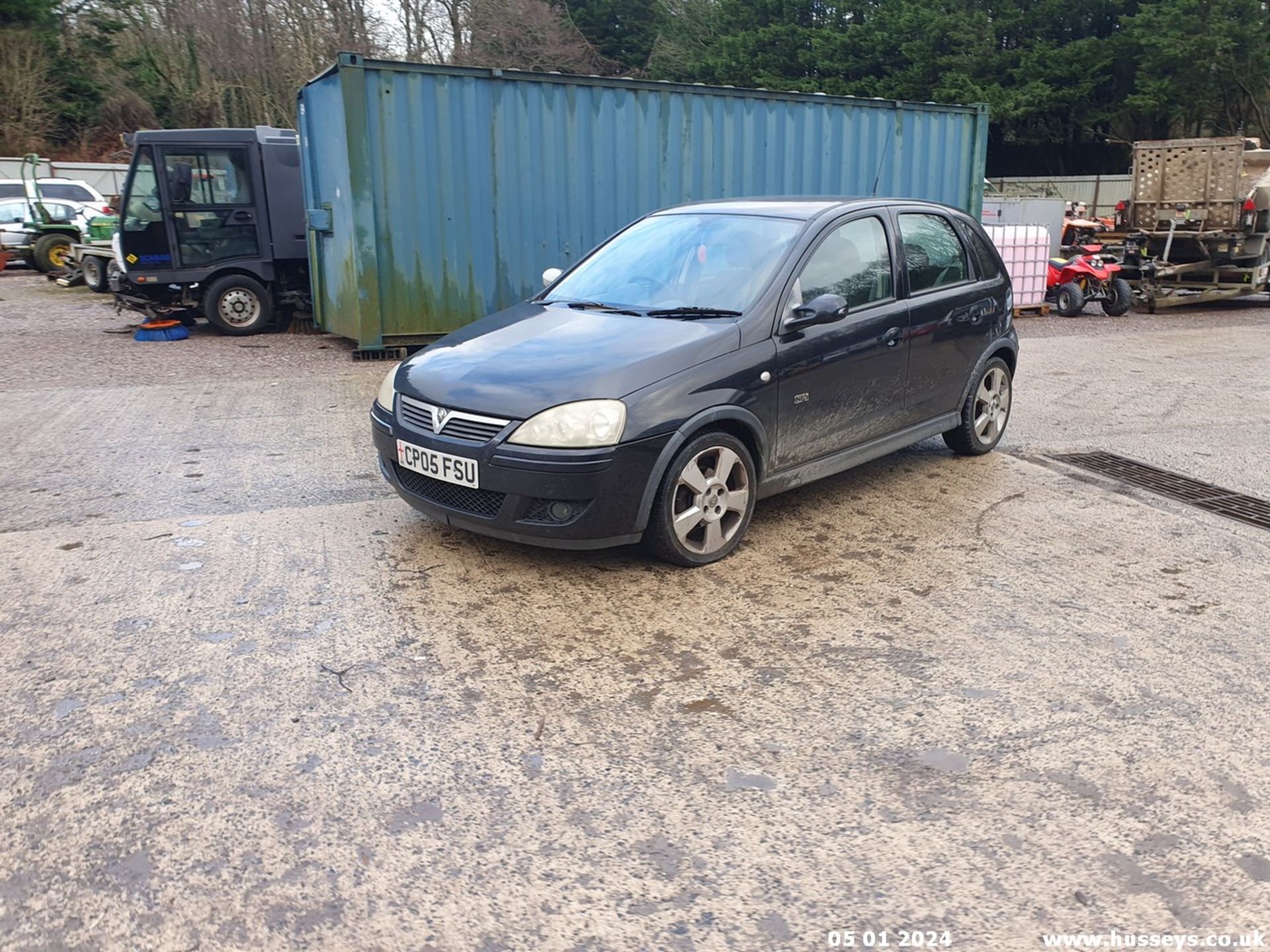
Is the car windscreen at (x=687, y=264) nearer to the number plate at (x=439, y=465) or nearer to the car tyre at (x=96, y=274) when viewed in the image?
the number plate at (x=439, y=465)

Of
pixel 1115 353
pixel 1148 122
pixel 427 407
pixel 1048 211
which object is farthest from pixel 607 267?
pixel 1148 122

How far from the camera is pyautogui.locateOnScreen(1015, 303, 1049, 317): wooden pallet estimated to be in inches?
602

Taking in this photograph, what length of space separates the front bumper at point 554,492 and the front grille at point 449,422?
0.12 ft

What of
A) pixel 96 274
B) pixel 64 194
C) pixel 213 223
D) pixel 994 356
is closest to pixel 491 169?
pixel 213 223

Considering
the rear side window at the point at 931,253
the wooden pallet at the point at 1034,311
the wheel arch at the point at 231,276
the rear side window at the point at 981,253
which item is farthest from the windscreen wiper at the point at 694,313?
the wooden pallet at the point at 1034,311

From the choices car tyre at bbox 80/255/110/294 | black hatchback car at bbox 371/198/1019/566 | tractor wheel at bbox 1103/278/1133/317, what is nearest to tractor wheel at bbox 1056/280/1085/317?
tractor wheel at bbox 1103/278/1133/317

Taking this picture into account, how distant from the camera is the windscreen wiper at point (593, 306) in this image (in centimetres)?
515

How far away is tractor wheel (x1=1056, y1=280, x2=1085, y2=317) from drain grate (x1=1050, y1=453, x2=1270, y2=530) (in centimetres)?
904

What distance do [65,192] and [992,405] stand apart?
23052 mm

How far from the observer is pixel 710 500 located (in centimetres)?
470

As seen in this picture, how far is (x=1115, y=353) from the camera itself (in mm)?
11664

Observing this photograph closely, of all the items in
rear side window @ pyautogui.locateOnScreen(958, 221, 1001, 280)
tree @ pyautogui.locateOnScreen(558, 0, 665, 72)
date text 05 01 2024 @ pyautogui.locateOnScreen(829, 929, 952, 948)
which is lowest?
date text 05 01 2024 @ pyautogui.locateOnScreen(829, 929, 952, 948)

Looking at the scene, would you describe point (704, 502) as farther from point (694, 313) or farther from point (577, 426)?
point (694, 313)

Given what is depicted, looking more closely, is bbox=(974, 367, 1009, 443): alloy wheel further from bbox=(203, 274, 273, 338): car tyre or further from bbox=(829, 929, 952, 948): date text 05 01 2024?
bbox=(203, 274, 273, 338): car tyre
